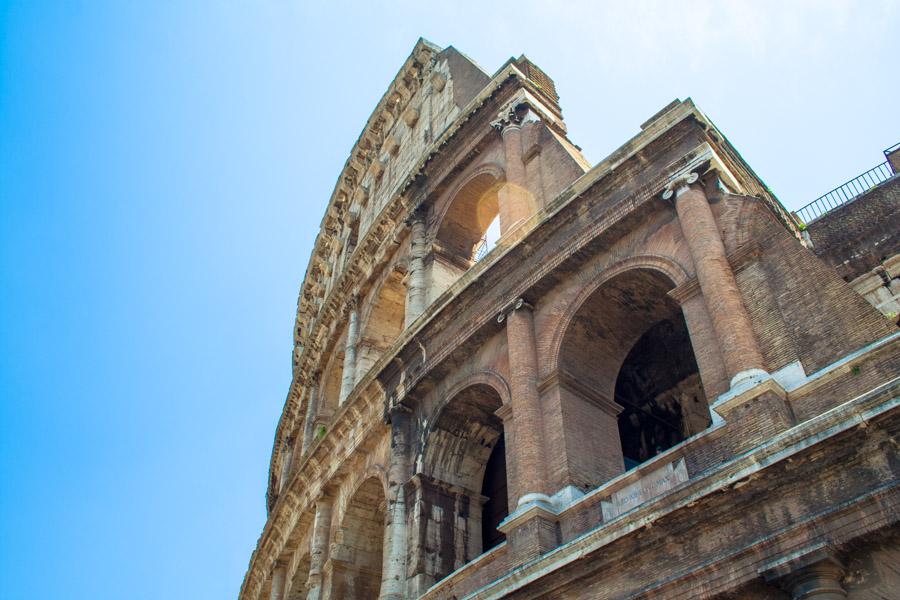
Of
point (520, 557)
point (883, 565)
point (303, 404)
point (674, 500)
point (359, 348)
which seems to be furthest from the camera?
point (303, 404)

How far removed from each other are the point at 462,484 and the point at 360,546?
261cm

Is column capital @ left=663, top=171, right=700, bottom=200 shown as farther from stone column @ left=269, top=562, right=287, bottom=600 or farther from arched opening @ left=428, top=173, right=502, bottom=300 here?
stone column @ left=269, top=562, right=287, bottom=600

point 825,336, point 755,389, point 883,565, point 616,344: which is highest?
point 616,344

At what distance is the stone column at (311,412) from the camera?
60.6 feet

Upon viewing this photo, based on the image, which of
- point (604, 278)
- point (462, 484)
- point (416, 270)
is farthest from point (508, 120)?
point (462, 484)

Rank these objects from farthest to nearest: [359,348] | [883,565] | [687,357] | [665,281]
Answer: [359,348], [687,357], [665,281], [883,565]

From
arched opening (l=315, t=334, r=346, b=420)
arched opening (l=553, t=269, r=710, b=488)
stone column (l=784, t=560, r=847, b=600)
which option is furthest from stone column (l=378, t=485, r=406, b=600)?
arched opening (l=315, t=334, r=346, b=420)

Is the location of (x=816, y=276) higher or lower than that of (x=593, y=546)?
higher

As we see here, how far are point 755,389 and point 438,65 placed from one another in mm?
15040

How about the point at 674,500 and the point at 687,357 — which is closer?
the point at 674,500

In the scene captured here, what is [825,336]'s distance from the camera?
779 centimetres

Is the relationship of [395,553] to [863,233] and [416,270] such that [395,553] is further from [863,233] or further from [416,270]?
[863,233]

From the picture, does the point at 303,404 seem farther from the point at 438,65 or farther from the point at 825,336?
the point at 825,336

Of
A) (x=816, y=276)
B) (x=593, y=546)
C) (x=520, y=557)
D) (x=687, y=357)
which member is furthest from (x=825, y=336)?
(x=687, y=357)
